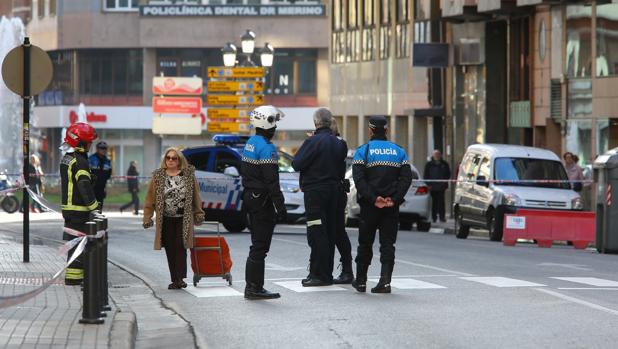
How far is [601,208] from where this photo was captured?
27.6 meters

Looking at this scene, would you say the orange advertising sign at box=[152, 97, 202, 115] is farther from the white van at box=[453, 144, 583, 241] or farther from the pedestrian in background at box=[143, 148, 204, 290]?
the pedestrian in background at box=[143, 148, 204, 290]

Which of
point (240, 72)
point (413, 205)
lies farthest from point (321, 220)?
point (240, 72)

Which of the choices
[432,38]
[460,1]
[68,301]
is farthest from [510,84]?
[68,301]

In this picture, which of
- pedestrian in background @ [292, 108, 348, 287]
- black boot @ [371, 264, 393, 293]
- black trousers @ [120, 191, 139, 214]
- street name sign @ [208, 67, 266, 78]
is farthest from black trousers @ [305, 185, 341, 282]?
black trousers @ [120, 191, 139, 214]

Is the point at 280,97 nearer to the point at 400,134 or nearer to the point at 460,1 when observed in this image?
the point at 400,134

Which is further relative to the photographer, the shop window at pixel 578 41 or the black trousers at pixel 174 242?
the shop window at pixel 578 41

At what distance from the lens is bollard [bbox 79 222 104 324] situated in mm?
12680

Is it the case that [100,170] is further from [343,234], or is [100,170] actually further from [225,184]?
[343,234]

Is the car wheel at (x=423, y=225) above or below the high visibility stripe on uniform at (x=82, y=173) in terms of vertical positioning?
below

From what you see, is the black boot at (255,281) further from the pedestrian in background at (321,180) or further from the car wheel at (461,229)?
the car wheel at (461,229)

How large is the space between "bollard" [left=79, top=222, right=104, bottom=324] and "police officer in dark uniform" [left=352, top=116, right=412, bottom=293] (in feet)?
13.8

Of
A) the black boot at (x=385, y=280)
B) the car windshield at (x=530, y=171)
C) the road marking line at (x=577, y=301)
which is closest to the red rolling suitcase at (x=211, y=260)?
the black boot at (x=385, y=280)

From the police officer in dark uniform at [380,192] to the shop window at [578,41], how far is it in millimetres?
24575

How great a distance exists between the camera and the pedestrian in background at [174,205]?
56.3 ft
